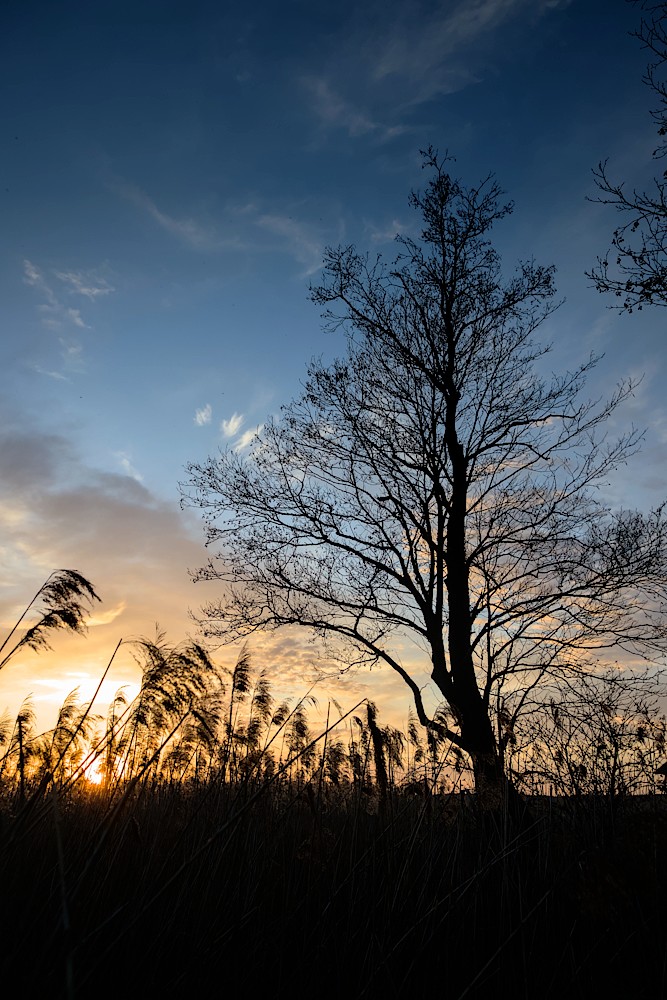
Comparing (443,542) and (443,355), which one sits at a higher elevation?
(443,355)

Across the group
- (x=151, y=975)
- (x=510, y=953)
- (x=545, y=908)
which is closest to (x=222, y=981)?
(x=151, y=975)

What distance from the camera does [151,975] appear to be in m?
2.28

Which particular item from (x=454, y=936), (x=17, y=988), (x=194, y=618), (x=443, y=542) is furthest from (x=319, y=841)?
(x=194, y=618)

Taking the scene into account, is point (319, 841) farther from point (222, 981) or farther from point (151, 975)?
point (151, 975)

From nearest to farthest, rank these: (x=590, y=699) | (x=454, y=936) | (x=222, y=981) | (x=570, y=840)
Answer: (x=222, y=981) → (x=454, y=936) → (x=570, y=840) → (x=590, y=699)

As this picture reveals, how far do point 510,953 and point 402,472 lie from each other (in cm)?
984

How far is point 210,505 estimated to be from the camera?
1301cm

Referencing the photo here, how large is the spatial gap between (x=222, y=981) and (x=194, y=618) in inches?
417

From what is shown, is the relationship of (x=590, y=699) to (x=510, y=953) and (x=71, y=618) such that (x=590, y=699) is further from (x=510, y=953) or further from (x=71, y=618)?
(x=71, y=618)

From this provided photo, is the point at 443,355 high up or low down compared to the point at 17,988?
up

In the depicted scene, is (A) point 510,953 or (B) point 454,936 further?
(B) point 454,936

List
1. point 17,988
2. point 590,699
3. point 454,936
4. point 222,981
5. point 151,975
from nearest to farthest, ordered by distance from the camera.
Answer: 1. point 17,988
2. point 151,975
3. point 222,981
4. point 454,936
5. point 590,699

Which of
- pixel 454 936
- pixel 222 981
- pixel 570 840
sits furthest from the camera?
pixel 570 840

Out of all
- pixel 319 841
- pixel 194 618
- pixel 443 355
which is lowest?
pixel 319 841
